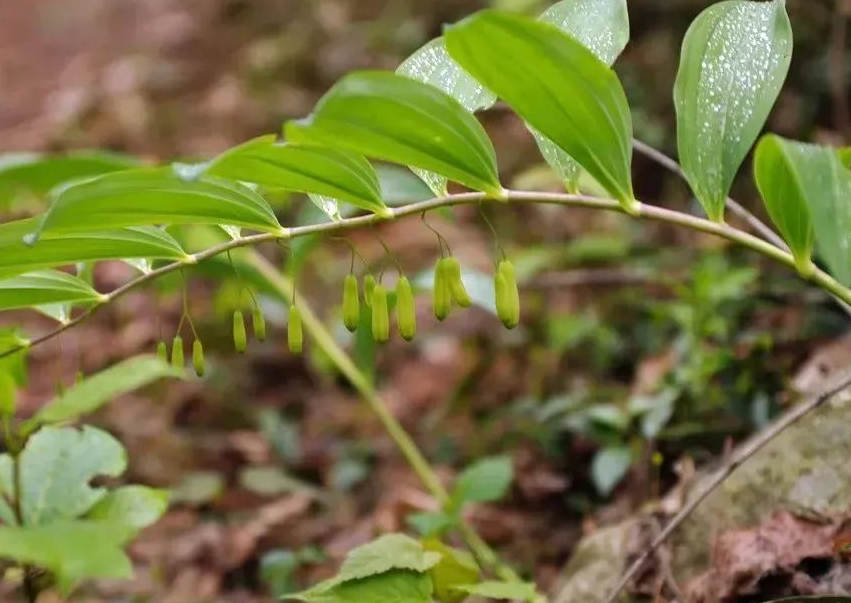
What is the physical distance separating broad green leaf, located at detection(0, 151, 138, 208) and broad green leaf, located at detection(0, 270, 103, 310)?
830mm

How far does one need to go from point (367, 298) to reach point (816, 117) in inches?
89.7

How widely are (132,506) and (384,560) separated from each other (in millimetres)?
351

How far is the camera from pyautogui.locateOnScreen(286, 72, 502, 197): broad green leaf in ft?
2.60

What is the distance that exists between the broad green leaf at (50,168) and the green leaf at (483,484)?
992mm

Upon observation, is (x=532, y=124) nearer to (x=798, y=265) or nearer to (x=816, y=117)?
(x=798, y=265)

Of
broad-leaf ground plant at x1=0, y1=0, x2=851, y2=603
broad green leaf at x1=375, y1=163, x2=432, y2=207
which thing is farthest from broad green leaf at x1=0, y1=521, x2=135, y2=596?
broad green leaf at x1=375, y1=163, x2=432, y2=207

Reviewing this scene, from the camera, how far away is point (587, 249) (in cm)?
251

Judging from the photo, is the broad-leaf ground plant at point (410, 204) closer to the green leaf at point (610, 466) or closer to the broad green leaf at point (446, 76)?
the broad green leaf at point (446, 76)

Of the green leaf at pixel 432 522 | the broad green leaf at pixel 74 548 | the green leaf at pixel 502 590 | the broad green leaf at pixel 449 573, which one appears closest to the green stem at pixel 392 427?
the green leaf at pixel 432 522

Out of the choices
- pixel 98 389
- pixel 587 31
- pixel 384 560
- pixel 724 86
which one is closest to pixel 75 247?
pixel 98 389

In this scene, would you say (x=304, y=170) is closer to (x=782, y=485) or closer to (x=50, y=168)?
(x=782, y=485)

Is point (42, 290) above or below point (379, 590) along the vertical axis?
above

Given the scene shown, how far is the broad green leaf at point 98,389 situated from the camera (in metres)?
1.19

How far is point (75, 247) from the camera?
0.99 meters
